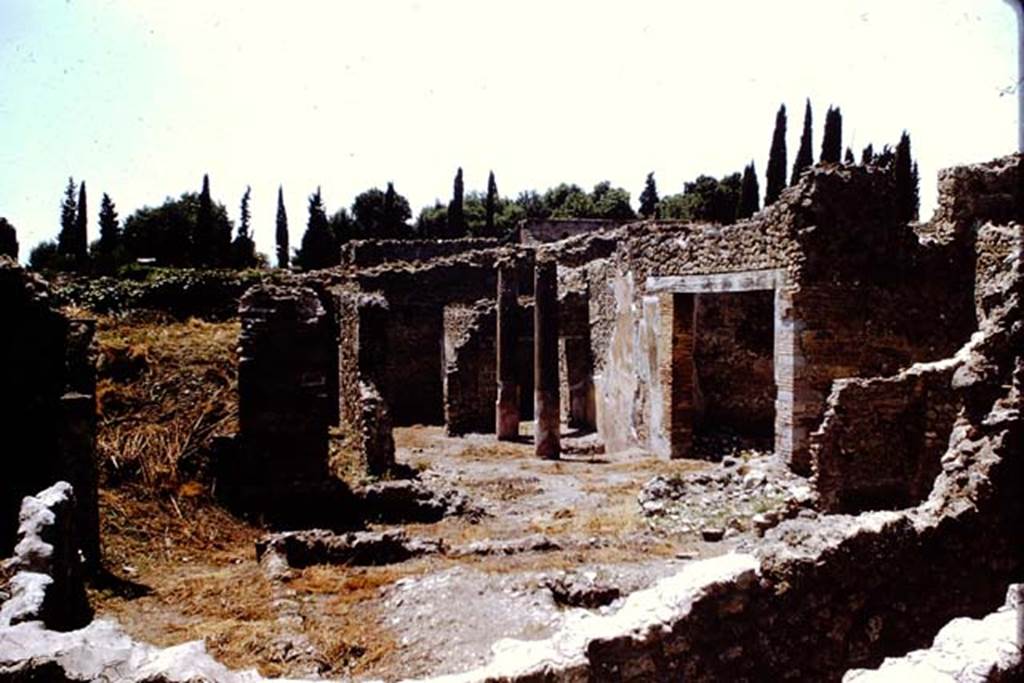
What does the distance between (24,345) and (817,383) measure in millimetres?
10768

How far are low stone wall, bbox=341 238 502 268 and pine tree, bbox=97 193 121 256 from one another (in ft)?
63.3

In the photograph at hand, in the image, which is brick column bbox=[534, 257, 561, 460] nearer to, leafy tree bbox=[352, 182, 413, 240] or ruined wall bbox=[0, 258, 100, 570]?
ruined wall bbox=[0, 258, 100, 570]

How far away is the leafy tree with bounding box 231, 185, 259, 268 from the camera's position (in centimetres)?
4950

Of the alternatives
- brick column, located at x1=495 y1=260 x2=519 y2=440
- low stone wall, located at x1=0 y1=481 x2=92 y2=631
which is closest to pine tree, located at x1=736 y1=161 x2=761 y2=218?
brick column, located at x1=495 y1=260 x2=519 y2=440

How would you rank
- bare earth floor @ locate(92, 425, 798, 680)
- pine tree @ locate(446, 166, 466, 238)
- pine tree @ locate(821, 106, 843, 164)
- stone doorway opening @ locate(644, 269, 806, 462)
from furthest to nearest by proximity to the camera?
1. pine tree @ locate(446, 166, 466, 238)
2. pine tree @ locate(821, 106, 843, 164)
3. stone doorway opening @ locate(644, 269, 806, 462)
4. bare earth floor @ locate(92, 425, 798, 680)

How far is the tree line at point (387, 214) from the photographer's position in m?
42.3

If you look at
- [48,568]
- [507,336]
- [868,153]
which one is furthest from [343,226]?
[48,568]

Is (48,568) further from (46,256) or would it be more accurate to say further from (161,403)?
(46,256)

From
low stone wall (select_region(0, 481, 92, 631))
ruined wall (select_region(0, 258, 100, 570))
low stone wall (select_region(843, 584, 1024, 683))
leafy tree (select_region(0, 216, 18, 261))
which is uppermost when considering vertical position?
leafy tree (select_region(0, 216, 18, 261))

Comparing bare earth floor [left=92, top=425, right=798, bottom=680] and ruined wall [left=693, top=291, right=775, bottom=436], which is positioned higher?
ruined wall [left=693, top=291, right=775, bottom=436]

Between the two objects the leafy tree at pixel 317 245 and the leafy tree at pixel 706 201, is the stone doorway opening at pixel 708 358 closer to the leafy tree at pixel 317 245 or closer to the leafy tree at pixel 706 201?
the leafy tree at pixel 706 201

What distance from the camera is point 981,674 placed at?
353 centimetres

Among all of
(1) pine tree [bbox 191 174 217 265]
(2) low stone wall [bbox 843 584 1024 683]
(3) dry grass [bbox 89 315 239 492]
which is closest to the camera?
(2) low stone wall [bbox 843 584 1024 683]

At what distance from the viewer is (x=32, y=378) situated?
9469 mm
